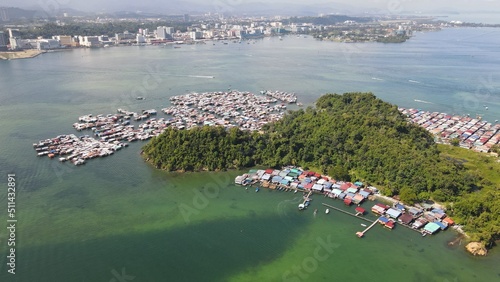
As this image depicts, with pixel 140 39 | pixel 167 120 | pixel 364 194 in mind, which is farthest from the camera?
pixel 140 39

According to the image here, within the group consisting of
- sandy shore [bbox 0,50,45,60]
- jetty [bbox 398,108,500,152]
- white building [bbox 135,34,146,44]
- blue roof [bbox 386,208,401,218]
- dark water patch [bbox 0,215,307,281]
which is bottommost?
dark water patch [bbox 0,215,307,281]

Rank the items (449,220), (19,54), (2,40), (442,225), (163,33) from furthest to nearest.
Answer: (163,33)
(2,40)
(19,54)
(449,220)
(442,225)

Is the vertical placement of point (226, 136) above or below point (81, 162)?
above

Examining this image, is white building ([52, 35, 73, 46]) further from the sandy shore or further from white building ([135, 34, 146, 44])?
white building ([135, 34, 146, 44])

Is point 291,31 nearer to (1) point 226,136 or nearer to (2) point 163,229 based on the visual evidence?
(1) point 226,136

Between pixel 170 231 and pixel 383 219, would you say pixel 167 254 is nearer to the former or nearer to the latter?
pixel 170 231

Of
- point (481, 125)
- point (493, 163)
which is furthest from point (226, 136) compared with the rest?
point (481, 125)

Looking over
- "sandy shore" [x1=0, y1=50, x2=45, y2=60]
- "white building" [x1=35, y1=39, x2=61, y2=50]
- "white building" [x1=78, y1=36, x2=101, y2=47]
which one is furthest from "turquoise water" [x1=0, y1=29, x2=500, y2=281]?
"white building" [x1=78, y1=36, x2=101, y2=47]

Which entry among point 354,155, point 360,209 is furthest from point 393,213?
point 354,155
